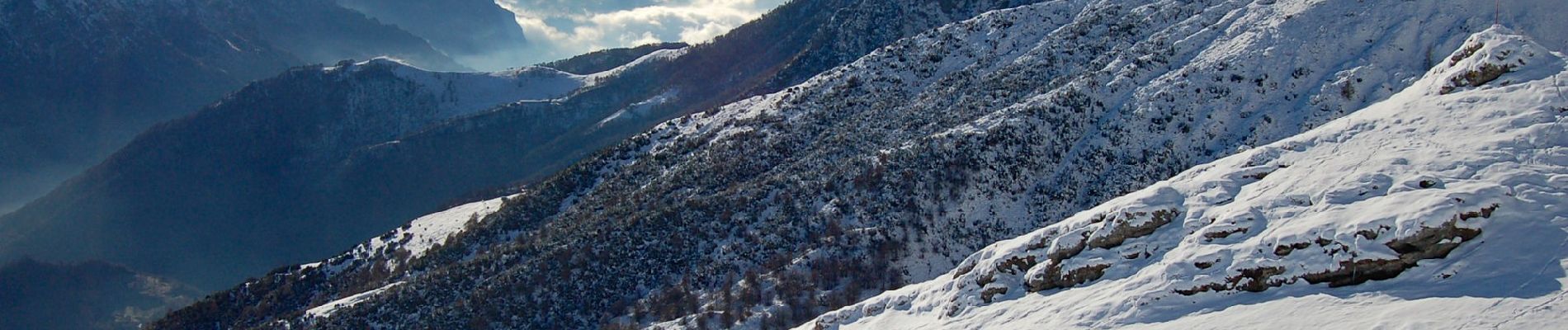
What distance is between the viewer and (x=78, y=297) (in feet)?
559

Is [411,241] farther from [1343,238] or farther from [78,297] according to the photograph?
[78,297]

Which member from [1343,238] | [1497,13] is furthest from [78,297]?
[1497,13]

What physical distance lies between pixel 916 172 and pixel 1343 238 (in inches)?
1567

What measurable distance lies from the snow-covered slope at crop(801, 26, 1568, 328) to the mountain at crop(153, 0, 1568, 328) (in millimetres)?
16559

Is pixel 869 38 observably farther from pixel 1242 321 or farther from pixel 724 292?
pixel 1242 321

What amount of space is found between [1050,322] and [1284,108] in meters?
35.2

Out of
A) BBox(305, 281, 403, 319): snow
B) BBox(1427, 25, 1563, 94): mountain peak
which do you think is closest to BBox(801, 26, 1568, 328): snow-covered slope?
BBox(1427, 25, 1563, 94): mountain peak

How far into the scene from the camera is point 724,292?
60062 mm

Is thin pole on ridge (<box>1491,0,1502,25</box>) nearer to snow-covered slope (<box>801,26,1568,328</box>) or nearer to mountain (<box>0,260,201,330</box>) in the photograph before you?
snow-covered slope (<box>801,26,1568,328</box>)

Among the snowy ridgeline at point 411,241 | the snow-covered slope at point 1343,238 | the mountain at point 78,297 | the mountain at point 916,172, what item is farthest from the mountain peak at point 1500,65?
the mountain at point 78,297

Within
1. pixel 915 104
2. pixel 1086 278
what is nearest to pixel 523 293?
pixel 915 104

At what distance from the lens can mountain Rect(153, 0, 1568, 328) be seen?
57.1 m

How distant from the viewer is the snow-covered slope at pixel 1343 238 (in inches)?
941

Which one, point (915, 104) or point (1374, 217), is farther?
point (915, 104)
